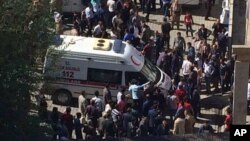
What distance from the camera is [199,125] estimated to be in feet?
85.5

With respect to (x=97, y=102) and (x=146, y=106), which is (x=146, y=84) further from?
(x=97, y=102)

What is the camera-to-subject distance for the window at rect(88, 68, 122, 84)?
2670 cm

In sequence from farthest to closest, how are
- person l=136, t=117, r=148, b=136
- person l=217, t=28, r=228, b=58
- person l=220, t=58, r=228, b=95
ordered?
person l=217, t=28, r=228, b=58, person l=220, t=58, r=228, b=95, person l=136, t=117, r=148, b=136

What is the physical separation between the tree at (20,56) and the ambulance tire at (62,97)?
7185mm

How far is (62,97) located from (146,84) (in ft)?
8.37

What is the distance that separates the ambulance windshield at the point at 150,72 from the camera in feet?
89.5

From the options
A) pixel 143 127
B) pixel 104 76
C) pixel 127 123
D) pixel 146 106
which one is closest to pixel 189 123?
pixel 143 127

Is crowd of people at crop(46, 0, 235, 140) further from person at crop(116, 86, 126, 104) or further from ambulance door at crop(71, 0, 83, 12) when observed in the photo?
ambulance door at crop(71, 0, 83, 12)

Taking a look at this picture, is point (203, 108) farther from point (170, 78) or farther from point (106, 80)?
point (106, 80)

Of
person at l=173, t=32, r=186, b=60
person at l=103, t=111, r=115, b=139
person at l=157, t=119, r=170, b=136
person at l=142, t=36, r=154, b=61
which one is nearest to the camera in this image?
person at l=103, t=111, r=115, b=139

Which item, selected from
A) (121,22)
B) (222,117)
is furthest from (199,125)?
(121,22)

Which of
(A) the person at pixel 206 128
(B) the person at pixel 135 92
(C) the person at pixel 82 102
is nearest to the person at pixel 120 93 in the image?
(B) the person at pixel 135 92

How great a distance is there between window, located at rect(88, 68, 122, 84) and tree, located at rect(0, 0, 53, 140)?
22.6 feet

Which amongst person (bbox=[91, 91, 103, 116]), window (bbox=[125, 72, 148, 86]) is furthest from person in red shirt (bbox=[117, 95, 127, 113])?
window (bbox=[125, 72, 148, 86])
